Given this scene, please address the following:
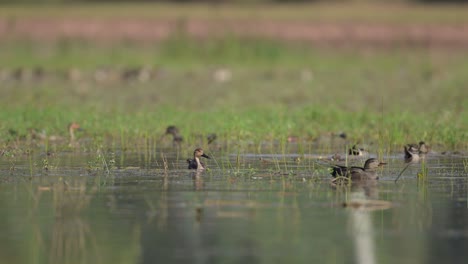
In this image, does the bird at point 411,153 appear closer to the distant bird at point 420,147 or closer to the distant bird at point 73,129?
the distant bird at point 420,147

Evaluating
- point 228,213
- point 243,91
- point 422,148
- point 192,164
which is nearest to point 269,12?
point 243,91

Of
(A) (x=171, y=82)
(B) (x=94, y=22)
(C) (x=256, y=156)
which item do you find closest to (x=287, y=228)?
(C) (x=256, y=156)

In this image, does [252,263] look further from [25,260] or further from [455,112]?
[455,112]

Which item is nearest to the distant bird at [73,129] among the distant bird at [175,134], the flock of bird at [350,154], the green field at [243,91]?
the flock of bird at [350,154]

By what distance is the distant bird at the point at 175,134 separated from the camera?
14805 millimetres

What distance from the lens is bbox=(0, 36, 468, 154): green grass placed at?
15375 mm

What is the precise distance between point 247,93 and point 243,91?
446 mm

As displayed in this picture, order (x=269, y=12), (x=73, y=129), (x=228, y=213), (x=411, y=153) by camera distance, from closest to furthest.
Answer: (x=228, y=213) → (x=411, y=153) → (x=73, y=129) → (x=269, y=12)

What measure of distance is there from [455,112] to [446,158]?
4.27 m

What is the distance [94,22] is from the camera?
3481 cm

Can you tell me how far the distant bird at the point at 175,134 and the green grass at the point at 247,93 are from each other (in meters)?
0.17

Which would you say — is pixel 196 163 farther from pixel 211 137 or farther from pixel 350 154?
pixel 211 137

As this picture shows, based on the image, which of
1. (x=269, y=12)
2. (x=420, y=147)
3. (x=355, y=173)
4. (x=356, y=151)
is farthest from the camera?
(x=269, y=12)

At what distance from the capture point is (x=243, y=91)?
21.8 metres
